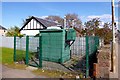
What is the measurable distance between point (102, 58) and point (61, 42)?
506 centimetres

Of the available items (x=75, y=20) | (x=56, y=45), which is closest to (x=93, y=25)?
(x=75, y=20)

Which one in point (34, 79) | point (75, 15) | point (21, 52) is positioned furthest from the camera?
point (75, 15)

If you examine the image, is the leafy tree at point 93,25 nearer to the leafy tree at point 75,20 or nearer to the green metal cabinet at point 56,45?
the leafy tree at point 75,20

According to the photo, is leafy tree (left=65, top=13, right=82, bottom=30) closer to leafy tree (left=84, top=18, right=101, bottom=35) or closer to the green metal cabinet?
leafy tree (left=84, top=18, right=101, bottom=35)

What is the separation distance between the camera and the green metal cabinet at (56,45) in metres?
12.4

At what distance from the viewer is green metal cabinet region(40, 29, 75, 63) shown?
12.4m

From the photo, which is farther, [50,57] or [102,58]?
[50,57]

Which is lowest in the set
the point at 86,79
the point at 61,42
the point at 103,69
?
the point at 86,79

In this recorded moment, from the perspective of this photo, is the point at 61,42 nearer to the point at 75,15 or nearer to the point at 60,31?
the point at 60,31

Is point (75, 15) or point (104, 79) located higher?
point (75, 15)

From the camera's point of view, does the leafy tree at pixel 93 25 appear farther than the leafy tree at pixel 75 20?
No

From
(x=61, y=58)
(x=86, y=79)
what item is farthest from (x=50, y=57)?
(x=86, y=79)

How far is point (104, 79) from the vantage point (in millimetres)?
7352

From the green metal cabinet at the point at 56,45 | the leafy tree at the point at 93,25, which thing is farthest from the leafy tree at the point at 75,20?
the green metal cabinet at the point at 56,45
